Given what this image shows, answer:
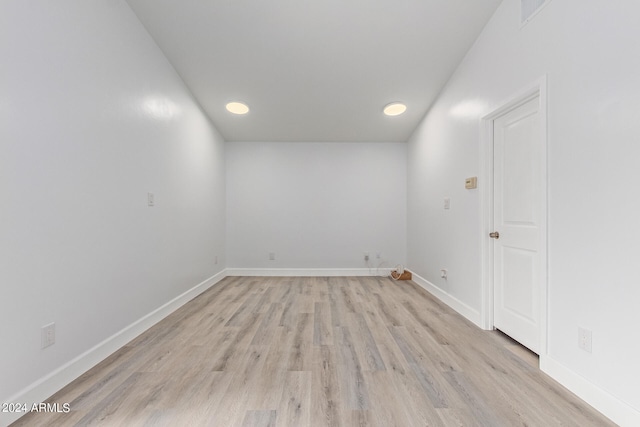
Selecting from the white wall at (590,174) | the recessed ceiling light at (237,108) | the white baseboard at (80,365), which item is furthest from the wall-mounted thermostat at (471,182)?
the white baseboard at (80,365)

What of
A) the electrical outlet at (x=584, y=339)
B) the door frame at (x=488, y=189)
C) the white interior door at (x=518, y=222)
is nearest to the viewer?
the electrical outlet at (x=584, y=339)

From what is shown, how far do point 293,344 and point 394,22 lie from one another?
9.84ft

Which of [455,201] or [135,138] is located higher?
[135,138]

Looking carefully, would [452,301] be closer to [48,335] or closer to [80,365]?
[80,365]

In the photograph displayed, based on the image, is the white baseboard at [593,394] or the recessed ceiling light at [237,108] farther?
the recessed ceiling light at [237,108]

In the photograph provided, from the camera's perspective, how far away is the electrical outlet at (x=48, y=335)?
Answer: 1620 mm

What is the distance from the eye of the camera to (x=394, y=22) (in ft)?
8.98

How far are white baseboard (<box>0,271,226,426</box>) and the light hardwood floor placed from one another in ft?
0.17

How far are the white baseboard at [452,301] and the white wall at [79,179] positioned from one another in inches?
120

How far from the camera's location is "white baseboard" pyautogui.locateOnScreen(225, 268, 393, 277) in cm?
503

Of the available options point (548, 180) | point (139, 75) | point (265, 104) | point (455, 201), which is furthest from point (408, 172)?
point (139, 75)

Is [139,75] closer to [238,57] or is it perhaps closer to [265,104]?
[238,57]

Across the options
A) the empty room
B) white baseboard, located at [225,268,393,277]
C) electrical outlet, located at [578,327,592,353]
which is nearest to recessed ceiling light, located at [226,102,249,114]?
the empty room

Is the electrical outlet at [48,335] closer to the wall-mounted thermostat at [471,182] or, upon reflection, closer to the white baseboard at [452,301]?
the white baseboard at [452,301]
